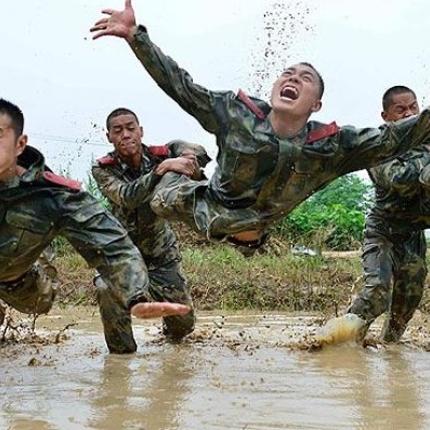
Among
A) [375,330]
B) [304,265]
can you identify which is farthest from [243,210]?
[304,265]

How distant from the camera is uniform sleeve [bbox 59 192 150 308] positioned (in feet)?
15.3

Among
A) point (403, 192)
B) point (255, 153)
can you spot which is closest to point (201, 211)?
point (255, 153)

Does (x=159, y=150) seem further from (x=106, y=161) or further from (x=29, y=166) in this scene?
(x=29, y=166)

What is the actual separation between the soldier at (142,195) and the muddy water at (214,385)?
44 centimetres

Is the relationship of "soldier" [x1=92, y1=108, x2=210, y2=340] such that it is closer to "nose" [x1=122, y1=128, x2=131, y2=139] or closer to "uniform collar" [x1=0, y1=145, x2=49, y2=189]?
"nose" [x1=122, y1=128, x2=131, y2=139]

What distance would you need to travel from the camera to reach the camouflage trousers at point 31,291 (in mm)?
5574

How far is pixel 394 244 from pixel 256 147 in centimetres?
202

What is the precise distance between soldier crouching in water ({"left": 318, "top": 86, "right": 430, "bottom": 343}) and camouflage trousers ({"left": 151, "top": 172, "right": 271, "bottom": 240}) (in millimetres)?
1235

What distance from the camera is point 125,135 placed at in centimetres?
697

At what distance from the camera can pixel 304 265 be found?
468 inches

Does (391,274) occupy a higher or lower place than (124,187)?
lower

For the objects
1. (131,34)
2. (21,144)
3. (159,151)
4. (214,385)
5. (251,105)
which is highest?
(131,34)

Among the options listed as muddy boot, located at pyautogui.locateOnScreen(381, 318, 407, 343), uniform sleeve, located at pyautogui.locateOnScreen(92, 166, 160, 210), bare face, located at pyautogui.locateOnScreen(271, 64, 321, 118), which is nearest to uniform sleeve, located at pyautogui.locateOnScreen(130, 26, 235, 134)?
bare face, located at pyautogui.locateOnScreen(271, 64, 321, 118)

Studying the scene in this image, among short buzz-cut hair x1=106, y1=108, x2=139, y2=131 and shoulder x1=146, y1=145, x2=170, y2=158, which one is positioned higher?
short buzz-cut hair x1=106, y1=108, x2=139, y2=131
